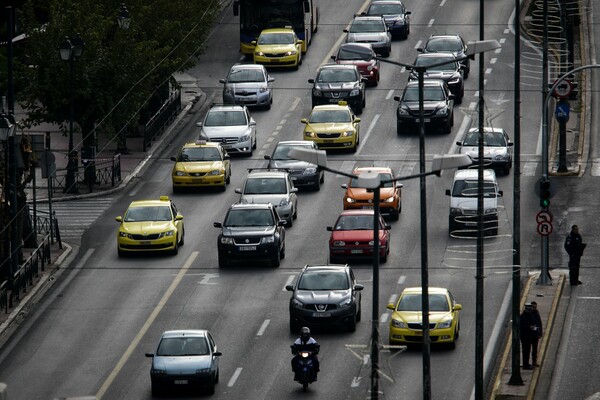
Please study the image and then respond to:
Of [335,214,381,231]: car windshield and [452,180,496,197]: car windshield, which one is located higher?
[452,180,496,197]: car windshield

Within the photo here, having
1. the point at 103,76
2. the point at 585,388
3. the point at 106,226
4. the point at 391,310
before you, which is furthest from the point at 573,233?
the point at 103,76

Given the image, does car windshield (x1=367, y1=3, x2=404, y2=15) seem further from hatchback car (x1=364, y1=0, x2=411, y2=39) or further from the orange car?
the orange car

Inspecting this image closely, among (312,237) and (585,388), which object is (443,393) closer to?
(585,388)

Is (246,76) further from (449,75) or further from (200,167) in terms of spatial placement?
(200,167)

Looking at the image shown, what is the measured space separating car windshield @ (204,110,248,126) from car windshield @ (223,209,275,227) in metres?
13.4

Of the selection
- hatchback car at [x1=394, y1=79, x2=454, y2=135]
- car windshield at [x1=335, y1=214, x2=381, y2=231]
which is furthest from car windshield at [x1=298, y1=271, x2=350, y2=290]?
hatchback car at [x1=394, y1=79, x2=454, y2=135]

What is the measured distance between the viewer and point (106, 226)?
59688 millimetres

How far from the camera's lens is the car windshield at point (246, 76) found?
73812 millimetres

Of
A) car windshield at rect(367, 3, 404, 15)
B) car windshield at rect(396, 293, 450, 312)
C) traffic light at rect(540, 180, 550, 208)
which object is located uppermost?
car windshield at rect(367, 3, 404, 15)

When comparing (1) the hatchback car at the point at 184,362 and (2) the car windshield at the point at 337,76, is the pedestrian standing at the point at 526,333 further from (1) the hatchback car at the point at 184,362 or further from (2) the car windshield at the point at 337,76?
(2) the car windshield at the point at 337,76

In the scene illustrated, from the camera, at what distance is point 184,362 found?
42156 millimetres

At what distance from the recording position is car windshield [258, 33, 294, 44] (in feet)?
263

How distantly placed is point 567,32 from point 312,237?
770 inches

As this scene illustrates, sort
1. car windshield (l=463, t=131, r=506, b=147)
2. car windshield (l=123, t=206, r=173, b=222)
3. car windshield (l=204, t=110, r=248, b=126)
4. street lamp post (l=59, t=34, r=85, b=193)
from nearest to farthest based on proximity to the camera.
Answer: car windshield (l=123, t=206, r=173, b=222), street lamp post (l=59, t=34, r=85, b=193), car windshield (l=463, t=131, r=506, b=147), car windshield (l=204, t=110, r=248, b=126)
